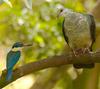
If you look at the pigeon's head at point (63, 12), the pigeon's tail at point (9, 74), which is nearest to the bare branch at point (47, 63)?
the pigeon's tail at point (9, 74)

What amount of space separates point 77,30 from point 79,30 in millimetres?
11

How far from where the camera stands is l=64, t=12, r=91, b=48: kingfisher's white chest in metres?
2.10

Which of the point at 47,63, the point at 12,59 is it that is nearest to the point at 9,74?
the point at 12,59

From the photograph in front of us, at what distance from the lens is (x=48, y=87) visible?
2346mm

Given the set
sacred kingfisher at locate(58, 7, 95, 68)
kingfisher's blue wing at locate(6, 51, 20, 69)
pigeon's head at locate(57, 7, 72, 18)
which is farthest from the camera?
sacred kingfisher at locate(58, 7, 95, 68)

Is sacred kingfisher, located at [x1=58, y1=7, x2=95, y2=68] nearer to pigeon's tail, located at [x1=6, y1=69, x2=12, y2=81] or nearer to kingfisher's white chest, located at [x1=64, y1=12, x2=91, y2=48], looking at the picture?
kingfisher's white chest, located at [x1=64, y1=12, x2=91, y2=48]

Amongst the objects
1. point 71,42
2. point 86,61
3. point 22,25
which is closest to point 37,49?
point 22,25

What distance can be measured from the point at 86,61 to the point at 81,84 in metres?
0.69

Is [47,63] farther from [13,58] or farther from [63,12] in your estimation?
[63,12]

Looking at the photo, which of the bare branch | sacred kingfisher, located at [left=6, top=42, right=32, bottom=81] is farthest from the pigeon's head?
sacred kingfisher, located at [left=6, top=42, right=32, bottom=81]

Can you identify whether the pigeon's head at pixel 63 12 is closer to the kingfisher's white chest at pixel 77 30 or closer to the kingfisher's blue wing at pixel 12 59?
the kingfisher's white chest at pixel 77 30

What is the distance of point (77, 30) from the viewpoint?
85.7 inches

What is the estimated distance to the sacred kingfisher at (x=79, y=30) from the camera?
208cm

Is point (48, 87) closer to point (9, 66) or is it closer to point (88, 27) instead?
point (88, 27)
